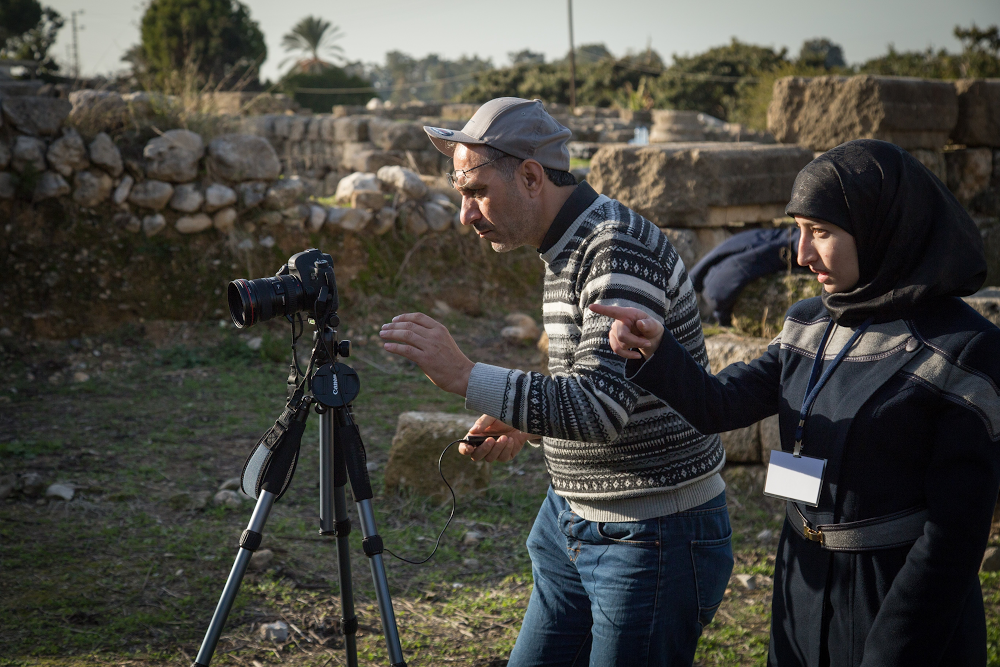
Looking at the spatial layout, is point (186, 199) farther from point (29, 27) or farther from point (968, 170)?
point (29, 27)

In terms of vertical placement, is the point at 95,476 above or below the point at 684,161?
below

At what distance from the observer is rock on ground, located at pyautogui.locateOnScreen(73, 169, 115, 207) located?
21.5 ft

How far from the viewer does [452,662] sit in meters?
2.91

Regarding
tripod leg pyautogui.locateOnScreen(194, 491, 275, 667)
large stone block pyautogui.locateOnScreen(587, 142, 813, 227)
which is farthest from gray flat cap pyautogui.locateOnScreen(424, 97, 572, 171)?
large stone block pyautogui.locateOnScreen(587, 142, 813, 227)

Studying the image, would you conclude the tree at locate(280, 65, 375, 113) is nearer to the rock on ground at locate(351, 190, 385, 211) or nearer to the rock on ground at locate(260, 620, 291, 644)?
the rock on ground at locate(351, 190, 385, 211)

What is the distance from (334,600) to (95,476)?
1.81m

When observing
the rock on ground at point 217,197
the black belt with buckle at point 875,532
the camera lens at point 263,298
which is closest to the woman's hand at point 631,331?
the black belt with buckle at point 875,532

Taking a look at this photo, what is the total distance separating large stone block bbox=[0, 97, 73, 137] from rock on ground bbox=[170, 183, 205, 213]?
104 centimetres

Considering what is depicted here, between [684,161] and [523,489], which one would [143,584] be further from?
[684,161]

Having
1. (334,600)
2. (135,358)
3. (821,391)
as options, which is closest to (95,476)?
(334,600)

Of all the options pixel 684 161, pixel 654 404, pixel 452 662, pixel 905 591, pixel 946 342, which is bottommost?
pixel 452 662

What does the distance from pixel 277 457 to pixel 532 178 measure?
1.07 m

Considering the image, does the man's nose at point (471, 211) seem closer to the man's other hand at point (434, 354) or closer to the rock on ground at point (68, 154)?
the man's other hand at point (434, 354)

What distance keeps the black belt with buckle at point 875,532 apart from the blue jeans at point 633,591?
27 cm
